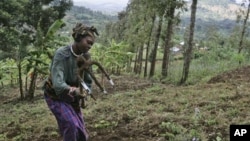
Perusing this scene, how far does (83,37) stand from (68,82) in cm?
61

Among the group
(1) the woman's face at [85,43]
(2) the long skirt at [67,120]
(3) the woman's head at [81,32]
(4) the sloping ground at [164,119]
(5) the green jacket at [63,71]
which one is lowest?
(4) the sloping ground at [164,119]

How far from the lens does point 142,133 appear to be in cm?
782

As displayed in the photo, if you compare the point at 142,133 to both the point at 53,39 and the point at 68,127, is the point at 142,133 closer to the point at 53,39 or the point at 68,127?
the point at 68,127

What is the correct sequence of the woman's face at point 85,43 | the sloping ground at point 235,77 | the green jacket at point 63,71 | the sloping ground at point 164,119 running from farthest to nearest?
the sloping ground at point 235,77 → the sloping ground at point 164,119 → the woman's face at point 85,43 → the green jacket at point 63,71

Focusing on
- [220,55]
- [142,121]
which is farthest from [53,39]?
[220,55]

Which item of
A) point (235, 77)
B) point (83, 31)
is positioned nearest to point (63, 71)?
point (83, 31)

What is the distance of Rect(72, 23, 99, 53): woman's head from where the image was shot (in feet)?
17.4

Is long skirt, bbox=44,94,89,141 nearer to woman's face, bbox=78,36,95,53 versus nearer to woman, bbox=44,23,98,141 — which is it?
woman, bbox=44,23,98,141

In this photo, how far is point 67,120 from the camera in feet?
17.6

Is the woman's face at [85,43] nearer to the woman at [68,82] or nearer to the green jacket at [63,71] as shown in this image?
the woman at [68,82]

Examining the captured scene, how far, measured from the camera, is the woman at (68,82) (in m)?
5.19

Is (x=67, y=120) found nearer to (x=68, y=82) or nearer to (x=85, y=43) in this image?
(x=68, y=82)

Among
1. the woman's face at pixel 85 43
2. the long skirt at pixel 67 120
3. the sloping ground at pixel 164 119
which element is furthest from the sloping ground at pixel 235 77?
the woman's face at pixel 85 43

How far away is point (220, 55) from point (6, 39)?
27.3 metres
